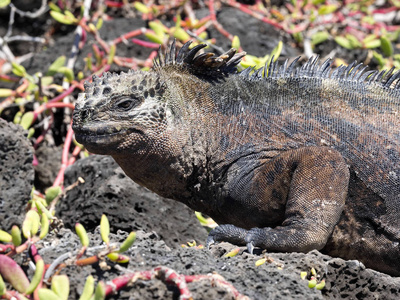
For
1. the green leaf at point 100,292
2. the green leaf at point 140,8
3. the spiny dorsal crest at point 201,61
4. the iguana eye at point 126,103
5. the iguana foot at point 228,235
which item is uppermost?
the spiny dorsal crest at point 201,61

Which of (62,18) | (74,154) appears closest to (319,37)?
(62,18)

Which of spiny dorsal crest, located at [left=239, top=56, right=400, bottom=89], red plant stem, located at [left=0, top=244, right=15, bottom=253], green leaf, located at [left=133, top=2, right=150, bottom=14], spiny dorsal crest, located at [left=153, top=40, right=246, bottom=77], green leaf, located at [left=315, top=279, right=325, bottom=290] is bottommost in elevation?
green leaf, located at [left=315, top=279, right=325, bottom=290]

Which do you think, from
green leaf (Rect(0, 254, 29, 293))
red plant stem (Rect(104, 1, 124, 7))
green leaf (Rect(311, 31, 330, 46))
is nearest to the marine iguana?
green leaf (Rect(0, 254, 29, 293))

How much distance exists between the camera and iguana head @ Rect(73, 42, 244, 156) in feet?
11.2

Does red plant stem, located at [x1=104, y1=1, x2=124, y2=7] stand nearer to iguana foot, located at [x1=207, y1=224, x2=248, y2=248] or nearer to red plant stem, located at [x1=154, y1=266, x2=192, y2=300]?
iguana foot, located at [x1=207, y1=224, x2=248, y2=248]

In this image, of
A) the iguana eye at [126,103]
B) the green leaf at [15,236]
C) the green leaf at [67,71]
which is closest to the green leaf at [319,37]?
the green leaf at [67,71]

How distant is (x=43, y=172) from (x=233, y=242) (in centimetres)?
290

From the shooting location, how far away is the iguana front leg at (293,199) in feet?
10.6

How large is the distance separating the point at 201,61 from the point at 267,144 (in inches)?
23.8

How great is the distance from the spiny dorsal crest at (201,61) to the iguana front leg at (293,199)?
2.10 feet

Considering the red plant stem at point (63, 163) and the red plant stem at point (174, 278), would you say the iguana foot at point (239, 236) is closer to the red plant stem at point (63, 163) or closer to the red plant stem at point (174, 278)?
the red plant stem at point (174, 278)

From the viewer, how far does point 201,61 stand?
3.76 metres

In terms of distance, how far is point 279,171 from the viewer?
135 inches

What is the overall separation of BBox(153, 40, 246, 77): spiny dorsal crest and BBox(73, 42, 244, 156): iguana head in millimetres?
146
